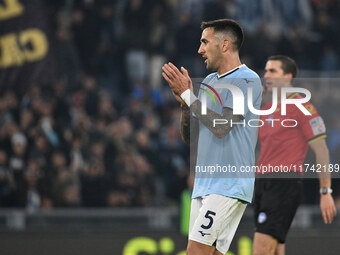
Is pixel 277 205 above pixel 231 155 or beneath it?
beneath

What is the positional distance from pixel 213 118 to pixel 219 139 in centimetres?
22

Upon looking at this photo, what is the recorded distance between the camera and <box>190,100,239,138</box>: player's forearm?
16.2ft

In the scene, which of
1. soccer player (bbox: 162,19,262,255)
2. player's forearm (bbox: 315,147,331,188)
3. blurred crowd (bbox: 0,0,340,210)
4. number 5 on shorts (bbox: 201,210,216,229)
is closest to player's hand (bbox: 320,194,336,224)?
player's forearm (bbox: 315,147,331,188)

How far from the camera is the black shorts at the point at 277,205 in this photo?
6.47 m

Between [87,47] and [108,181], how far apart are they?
11.0 feet

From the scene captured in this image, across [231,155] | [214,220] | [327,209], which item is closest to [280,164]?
[327,209]

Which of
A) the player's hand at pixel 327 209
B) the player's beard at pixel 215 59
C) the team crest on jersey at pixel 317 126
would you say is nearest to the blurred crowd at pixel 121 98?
the team crest on jersey at pixel 317 126

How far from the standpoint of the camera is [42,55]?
11062 mm

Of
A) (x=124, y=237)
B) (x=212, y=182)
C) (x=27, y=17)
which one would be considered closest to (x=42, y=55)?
(x=27, y=17)

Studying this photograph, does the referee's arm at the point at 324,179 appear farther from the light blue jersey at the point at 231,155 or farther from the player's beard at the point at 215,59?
the player's beard at the point at 215,59

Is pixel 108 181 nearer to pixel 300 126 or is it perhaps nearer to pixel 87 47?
pixel 87 47

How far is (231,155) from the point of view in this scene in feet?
16.8

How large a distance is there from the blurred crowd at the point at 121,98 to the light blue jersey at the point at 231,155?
5.07 meters

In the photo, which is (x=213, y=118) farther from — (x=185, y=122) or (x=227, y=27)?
(x=227, y=27)
